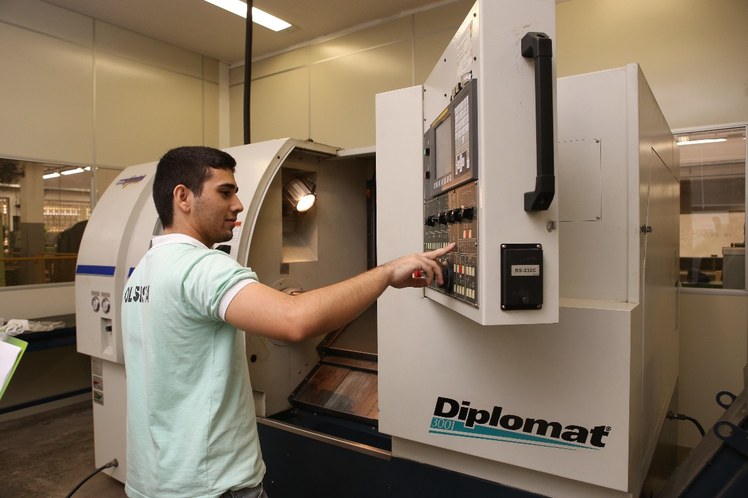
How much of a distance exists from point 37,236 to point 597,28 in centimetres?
443

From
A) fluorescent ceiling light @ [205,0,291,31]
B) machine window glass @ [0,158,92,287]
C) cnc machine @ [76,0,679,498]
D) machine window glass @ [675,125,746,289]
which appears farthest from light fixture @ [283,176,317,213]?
machine window glass @ [0,158,92,287]

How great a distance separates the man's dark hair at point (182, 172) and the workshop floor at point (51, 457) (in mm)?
2401

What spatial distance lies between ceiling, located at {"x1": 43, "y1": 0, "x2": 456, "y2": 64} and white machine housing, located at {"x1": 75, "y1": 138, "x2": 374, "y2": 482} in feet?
5.71

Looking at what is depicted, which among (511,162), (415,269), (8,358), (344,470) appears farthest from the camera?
(344,470)

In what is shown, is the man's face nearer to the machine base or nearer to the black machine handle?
the black machine handle

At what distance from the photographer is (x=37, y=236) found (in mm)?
3854

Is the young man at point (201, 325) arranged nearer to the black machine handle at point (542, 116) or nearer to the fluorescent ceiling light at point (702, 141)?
the black machine handle at point (542, 116)

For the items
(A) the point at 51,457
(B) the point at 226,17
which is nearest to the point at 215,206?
(A) the point at 51,457

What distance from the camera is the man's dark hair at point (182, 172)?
1.25m

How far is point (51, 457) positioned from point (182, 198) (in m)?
3.03

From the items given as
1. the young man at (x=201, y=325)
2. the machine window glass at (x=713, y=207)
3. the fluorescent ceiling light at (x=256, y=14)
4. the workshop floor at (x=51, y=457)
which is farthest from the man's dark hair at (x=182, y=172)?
the fluorescent ceiling light at (x=256, y=14)

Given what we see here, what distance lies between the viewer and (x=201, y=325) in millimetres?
1145

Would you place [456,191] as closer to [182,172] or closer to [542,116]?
[542,116]

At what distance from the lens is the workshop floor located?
9.48 ft
